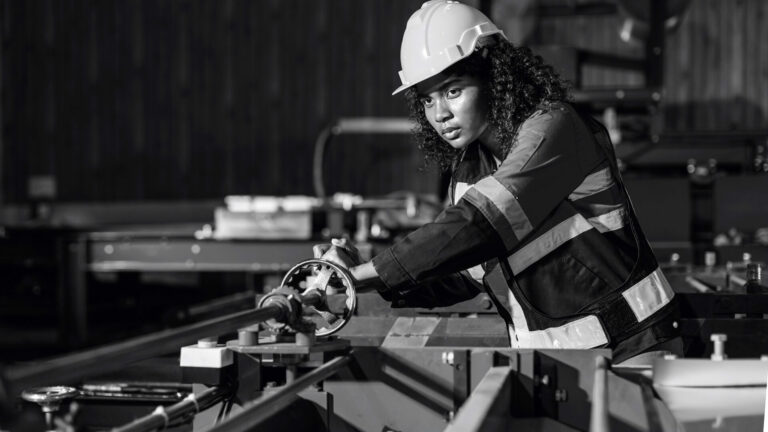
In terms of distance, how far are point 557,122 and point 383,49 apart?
224 inches

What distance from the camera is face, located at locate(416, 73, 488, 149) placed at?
156 centimetres

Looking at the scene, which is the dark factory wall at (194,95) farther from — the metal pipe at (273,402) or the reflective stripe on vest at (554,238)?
the metal pipe at (273,402)

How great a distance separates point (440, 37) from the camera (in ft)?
5.35

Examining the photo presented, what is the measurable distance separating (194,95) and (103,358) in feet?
21.3

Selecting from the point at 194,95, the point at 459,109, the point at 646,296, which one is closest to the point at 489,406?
the point at 646,296

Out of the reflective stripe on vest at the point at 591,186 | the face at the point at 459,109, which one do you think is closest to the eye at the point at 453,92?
the face at the point at 459,109

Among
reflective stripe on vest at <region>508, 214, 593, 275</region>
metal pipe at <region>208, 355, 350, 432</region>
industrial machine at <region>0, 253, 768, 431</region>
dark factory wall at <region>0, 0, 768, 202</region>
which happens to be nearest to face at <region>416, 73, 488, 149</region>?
reflective stripe on vest at <region>508, 214, 593, 275</region>

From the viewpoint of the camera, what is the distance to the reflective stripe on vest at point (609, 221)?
1468mm

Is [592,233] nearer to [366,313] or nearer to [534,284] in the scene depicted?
[534,284]

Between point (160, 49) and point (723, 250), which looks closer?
point (723, 250)

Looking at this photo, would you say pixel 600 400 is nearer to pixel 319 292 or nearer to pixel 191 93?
pixel 319 292

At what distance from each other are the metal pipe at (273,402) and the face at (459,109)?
0.46 metres

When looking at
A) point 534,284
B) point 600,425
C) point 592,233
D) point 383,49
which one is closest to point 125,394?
point 534,284

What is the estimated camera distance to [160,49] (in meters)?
7.25
